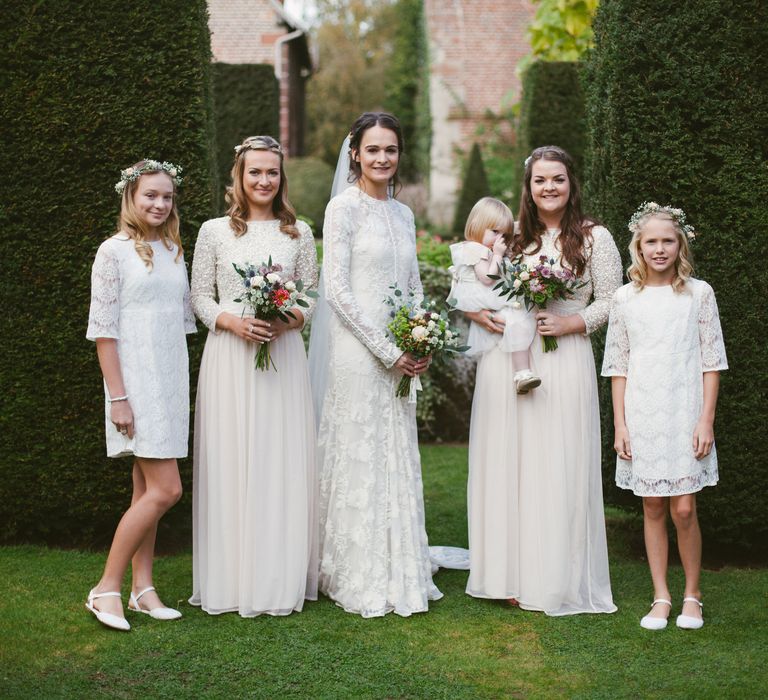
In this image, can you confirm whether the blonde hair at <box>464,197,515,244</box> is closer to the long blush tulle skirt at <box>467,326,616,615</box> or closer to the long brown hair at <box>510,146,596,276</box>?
the long brown hair at <box>510,146,596,276</box>

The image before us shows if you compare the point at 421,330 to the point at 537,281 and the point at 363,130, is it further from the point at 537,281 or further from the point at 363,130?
the point at 363,130

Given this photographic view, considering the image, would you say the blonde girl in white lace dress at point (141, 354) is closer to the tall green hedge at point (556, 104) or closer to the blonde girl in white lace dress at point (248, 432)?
the blonde girl in white lace dress at point (248, 432)

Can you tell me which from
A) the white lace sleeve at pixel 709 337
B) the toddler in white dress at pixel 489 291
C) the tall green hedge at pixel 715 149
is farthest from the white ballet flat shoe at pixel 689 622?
the toddler in white dress at pixel 489 291

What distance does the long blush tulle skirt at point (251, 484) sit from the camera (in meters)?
5.14

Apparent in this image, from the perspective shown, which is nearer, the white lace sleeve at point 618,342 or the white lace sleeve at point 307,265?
the white lace sleeve at point 618,342

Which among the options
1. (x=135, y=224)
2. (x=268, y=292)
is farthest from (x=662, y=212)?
(x=135, y=224)

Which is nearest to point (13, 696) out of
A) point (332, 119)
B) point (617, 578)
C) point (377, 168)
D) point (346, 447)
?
point (346, 447)

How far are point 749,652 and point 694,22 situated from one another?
3.54 meters

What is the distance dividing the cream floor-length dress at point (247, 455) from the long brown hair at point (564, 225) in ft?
4.22

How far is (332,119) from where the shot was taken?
36.9 meters

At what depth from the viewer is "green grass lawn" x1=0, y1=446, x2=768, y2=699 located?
4211mm

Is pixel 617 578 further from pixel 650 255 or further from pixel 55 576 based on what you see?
pixel 55 576

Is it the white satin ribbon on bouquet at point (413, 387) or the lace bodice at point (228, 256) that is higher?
the lace bodice at point (228, 256)

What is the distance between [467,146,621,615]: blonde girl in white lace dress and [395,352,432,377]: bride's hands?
46 cm
